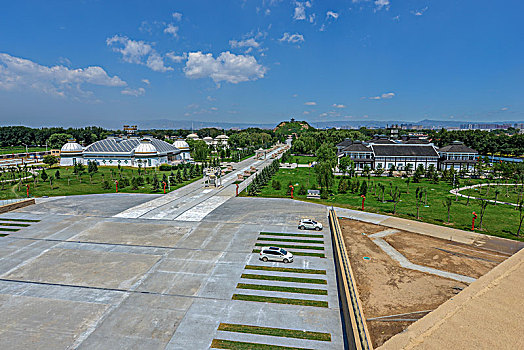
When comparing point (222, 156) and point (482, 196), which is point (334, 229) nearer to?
point (482, 196)

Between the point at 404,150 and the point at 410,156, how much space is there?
2.64m

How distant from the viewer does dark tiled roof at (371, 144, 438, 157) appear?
85938 mm

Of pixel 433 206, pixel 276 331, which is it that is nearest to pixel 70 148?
pixel 276 331

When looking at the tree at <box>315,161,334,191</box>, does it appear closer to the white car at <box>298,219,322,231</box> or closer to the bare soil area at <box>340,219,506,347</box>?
the bare soil area at <box>340,219,506,347</box>

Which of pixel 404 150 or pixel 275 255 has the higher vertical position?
pixel 404 150

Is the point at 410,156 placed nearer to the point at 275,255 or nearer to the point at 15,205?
the point at 275,255

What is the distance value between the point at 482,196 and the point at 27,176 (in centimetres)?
9957

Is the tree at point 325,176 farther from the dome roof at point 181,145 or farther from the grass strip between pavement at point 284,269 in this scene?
the dome roof at point 181,145

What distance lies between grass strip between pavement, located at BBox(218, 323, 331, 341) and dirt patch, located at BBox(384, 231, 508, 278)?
47.9 ft

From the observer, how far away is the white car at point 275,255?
2684 centimetres

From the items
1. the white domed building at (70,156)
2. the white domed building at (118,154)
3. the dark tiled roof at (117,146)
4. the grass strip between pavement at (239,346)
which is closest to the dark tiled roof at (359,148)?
the white domed building at (118,154)

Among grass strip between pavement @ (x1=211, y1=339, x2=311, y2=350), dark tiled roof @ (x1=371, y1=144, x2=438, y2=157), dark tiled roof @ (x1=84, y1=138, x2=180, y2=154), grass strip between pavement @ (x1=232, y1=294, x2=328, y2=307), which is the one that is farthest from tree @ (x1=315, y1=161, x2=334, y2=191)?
dark tiled roof @ (x1=84, y1=138, x2=180, y2=154)

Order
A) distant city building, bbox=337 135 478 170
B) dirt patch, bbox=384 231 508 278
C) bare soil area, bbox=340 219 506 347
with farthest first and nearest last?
distant city building, bbox=337 135 478 170 → dirt patch, bbox=384 231 508 278 → bare soil area, bbox=340 219 506 347

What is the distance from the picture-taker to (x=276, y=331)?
18.1 metres
